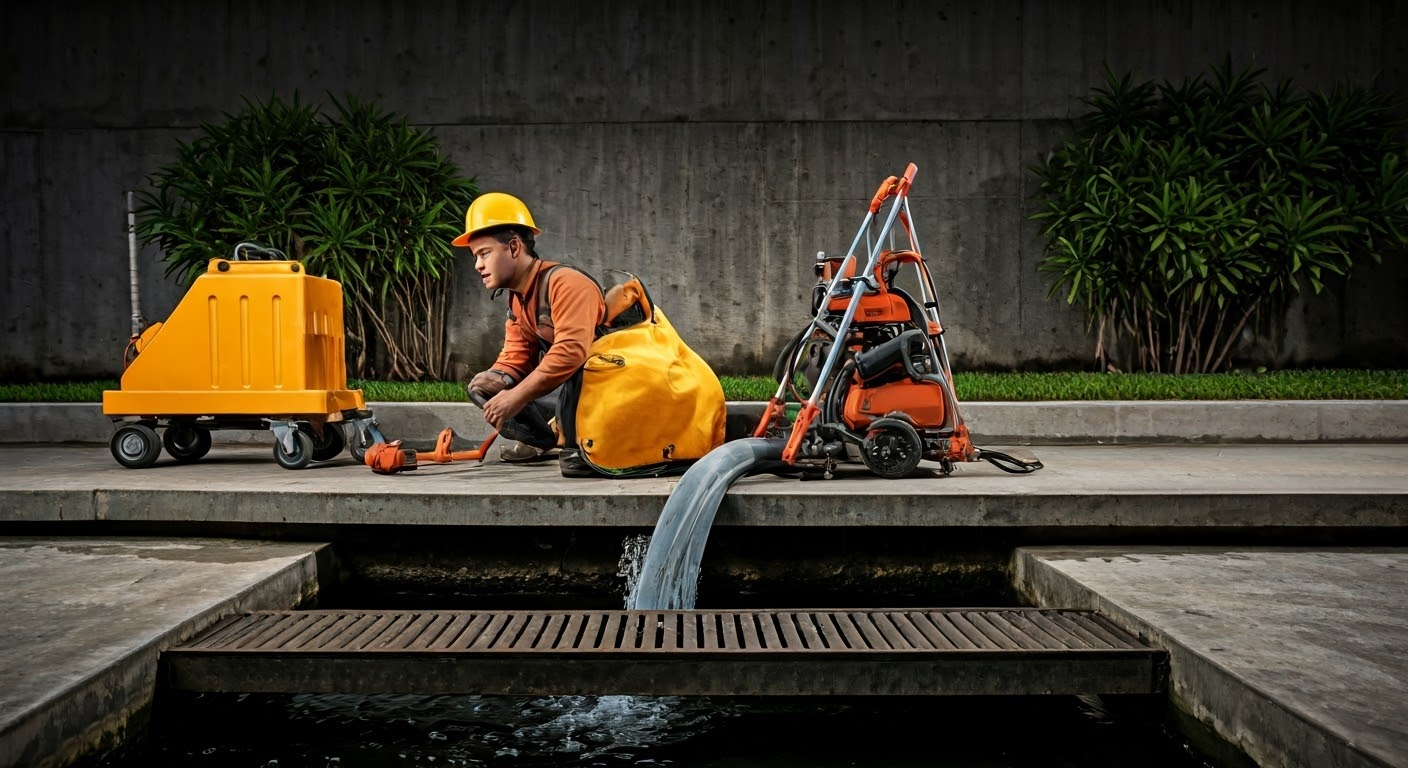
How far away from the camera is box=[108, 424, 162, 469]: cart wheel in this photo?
5.09 meters

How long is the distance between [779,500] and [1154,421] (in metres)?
3.53

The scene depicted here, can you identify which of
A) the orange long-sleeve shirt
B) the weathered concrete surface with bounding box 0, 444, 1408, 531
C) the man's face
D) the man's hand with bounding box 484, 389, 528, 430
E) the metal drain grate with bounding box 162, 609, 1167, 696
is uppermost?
the man's face

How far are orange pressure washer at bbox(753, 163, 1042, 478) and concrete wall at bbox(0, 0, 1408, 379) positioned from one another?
4.58 metres

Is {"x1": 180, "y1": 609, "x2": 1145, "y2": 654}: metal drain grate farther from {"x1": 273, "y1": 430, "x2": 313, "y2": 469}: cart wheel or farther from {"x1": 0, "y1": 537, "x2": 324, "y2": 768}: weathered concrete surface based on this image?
{"x1": 273, "y1": 430, "x2": 313, "y2": 469}: cart wheel

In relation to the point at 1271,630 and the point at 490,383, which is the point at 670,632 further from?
the point at 490,383

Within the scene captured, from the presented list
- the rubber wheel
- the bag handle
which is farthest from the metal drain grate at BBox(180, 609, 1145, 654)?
the rubber wheel

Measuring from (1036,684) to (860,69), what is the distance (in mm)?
7380

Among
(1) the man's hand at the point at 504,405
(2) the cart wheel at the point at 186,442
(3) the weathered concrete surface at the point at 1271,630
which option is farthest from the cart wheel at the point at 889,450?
(2) the cart wheel at the point at 186,442

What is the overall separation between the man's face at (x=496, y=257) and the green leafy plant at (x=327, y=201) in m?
3.77

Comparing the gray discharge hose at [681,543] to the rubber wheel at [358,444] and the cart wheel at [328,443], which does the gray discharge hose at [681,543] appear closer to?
the rubber wheel at [358,444]

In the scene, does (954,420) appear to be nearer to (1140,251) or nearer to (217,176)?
(1140,251)

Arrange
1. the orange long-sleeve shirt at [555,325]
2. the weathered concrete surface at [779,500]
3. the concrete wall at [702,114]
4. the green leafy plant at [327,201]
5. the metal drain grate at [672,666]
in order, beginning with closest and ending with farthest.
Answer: the metal drain grate at [672,666] < the weathered concrete surface at [779,500] < the orange long-sleeve shirt at [555,325] < the green leafy plant at [327,201] < the concrete wall at [702,114]

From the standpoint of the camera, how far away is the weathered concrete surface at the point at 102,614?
212 cm

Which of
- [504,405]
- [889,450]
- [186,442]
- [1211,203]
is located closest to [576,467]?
[504,405]
